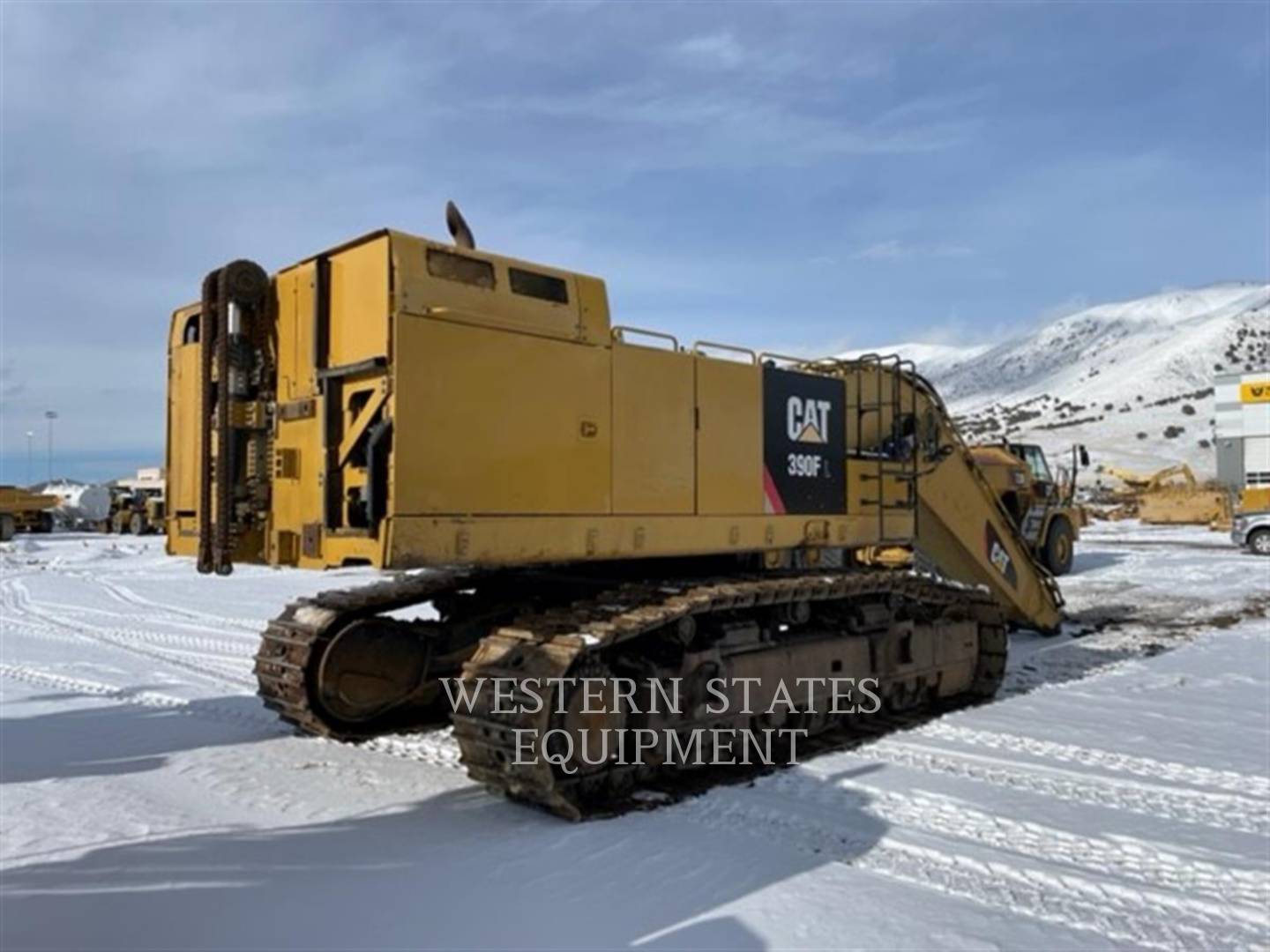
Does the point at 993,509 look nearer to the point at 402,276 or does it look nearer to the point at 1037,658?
the point at 1037,658

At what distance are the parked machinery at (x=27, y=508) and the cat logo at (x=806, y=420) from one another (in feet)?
145

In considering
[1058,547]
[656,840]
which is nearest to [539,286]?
[656,840]

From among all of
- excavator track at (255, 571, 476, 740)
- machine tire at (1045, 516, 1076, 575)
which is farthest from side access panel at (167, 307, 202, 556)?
machine tire at (1045, 516, 1076, 575)

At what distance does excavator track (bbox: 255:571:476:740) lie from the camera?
7008 millimetres

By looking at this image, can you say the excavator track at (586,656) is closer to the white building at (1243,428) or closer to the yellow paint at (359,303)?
the yellow paint at (359,303)

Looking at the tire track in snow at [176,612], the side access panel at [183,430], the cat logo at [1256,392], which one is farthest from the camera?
the cat logo at [1256,392]

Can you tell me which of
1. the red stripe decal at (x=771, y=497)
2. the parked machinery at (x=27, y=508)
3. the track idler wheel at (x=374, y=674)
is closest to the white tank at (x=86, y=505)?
the parked machinery at (x=27, y=508)

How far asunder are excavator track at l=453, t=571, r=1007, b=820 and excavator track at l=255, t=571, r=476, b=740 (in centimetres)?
133

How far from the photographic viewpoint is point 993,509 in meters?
10.1

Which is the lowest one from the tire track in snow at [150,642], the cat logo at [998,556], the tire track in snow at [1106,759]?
the tire track in snow at [1106,759]

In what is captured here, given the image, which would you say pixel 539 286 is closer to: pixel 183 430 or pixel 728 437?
pixel 728 437

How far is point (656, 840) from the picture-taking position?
5426 mm

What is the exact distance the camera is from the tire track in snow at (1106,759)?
21.2ft

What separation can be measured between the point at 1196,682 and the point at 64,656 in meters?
11.8
